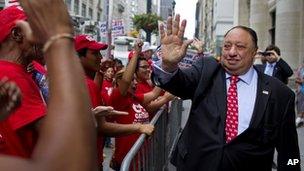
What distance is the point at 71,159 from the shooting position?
3.96 ft

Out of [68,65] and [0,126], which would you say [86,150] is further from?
[0,126]

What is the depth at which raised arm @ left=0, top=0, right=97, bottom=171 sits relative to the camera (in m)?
1.21

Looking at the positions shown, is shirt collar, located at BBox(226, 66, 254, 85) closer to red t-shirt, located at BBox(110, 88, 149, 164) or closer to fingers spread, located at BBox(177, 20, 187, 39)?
fingers spread, located at BBox(177, 20, 187, 39)

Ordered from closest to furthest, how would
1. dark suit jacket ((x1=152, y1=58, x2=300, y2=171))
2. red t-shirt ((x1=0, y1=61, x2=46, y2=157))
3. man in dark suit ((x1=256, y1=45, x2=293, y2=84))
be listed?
1. red t-shirt ((x1=0, y1=61, x2=46, y2=157))
2. dark suit jacket ((x1=152, y1=58, x2=300, y2=171))
3. man in dark suit ((x1=256, y1=45, x2=293, y2=84))

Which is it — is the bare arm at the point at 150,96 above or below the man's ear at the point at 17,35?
below

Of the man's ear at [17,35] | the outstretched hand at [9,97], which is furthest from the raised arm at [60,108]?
the man's ear at [17,35]

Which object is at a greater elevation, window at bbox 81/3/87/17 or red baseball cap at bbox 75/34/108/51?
window at bbox 81/3/87/17

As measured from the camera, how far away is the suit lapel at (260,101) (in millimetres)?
3734

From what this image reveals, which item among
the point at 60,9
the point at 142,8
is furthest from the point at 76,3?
the point at 142,8

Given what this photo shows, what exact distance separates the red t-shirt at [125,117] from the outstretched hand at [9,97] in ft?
11.3

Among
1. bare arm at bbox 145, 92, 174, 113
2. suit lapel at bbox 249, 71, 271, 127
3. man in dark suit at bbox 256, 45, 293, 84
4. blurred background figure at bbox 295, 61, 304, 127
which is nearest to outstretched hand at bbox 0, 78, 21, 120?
suit lapel at bbox 249, 71, 271, 127

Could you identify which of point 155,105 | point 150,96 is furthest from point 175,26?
point 155,105

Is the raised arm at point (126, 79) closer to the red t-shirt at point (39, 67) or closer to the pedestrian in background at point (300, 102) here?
Answer: the red t-shirt at point (39, 67)

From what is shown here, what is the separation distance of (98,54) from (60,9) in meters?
2.94
